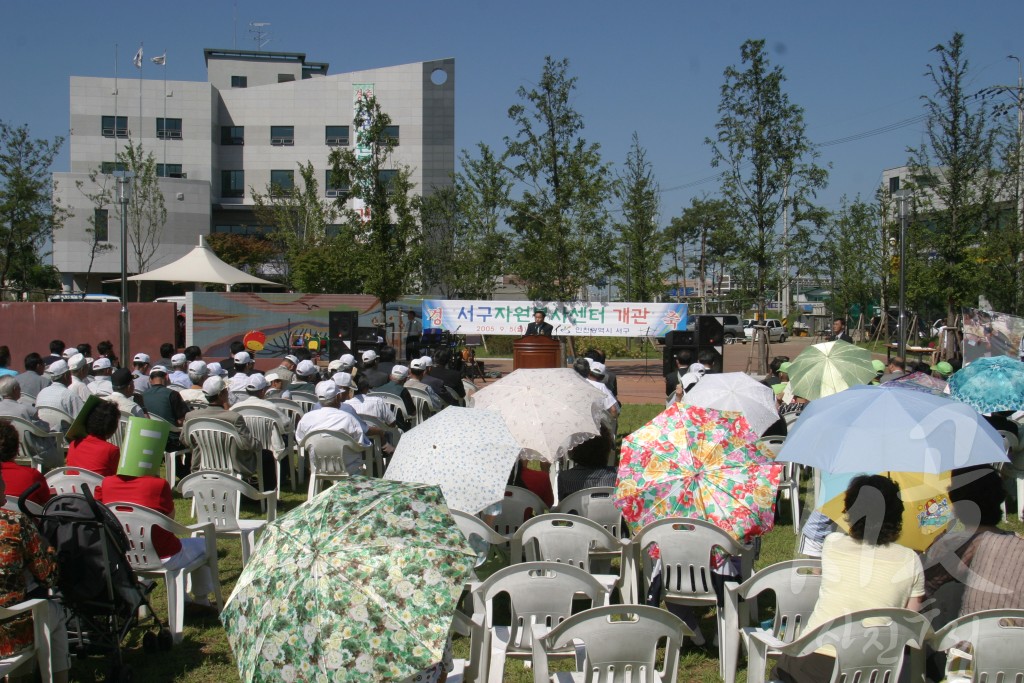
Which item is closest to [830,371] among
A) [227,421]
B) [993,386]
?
[993,386]

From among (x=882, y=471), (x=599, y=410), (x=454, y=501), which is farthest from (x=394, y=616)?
(x=599, y=410)

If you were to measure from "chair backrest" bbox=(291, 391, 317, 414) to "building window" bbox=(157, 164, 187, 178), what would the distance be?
4760 centimetres

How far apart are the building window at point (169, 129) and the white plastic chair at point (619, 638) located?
55.5 m

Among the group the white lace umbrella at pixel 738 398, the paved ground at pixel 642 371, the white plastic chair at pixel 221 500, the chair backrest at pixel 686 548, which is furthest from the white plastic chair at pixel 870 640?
the paved ground at pixel 642 371

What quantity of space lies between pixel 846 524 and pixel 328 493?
2.25 metres

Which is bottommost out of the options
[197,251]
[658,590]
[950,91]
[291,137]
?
[658,590]

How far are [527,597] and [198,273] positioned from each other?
20.4m

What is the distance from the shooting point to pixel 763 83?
20.0 meters

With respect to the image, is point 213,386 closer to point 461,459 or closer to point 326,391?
point 326,391

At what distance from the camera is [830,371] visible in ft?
27.0

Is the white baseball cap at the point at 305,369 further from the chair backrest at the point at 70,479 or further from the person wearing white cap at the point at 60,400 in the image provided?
the chair backrest at the point at 70,479

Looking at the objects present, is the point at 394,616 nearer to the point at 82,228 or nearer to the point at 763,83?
the point at 763,83

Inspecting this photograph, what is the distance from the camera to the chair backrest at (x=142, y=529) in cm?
516

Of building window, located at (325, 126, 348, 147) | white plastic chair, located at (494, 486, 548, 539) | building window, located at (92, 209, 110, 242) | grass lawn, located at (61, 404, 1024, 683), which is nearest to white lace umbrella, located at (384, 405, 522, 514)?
white plastic chair, located at (494, 486, 548, 539)
